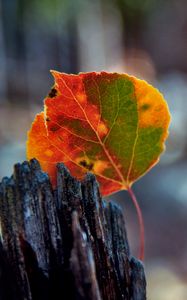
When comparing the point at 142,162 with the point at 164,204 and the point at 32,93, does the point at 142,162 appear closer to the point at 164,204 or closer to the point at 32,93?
the point at 164,204

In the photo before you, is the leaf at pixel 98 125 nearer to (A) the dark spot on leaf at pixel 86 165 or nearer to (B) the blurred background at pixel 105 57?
(A) the dark spot on leaf at pixel 86 165

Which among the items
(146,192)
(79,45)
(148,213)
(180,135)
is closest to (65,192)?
(148,213)

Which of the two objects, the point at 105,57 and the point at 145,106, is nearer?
the point at 145,106

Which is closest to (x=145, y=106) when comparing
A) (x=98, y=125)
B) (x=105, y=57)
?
(x=98, y=125)

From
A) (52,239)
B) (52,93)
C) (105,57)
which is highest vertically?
(105,57)

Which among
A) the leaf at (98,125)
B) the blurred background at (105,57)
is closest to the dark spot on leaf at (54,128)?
the leaf at (98,125)

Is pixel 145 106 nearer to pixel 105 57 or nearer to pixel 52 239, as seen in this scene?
pixel 52 239
